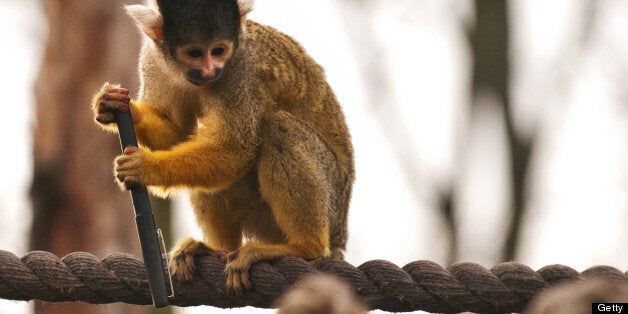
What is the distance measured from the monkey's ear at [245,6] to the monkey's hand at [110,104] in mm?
802

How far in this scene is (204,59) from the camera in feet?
14.8

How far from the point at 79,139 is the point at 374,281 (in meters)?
4.57

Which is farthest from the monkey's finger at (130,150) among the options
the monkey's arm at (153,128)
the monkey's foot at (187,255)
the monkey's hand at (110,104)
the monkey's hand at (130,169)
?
the monkey's foot at (187,255)

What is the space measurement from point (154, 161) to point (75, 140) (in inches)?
143

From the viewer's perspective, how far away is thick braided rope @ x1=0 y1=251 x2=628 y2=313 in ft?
12.2

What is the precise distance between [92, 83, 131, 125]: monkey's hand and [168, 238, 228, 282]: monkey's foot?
0.71 metres

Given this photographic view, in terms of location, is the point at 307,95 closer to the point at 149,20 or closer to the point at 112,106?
the point at 149,20

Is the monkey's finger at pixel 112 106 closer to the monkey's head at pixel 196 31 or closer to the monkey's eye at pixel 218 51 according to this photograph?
the monkey's head at pixel 196 31

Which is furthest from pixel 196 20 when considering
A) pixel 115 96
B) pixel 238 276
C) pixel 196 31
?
pixel 238 276

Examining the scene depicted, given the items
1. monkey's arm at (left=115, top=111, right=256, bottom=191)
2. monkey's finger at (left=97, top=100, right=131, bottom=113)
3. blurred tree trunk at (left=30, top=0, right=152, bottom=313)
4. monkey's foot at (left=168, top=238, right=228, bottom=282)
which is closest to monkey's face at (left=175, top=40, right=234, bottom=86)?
monkey's arm at (left=115, top=111, right=256, bottom=191)

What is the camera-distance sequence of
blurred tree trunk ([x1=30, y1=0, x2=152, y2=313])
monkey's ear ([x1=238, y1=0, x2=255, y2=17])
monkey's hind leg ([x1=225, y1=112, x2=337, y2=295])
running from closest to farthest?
monkey's hind leg ([x1=225, y1=112, x2=337, y2=295]), monkey's ear ([x1=238, y1=0, x2=255, y2=17]), blurred tree trunk ([x1=30, y1=0, x2=152, y2=313])

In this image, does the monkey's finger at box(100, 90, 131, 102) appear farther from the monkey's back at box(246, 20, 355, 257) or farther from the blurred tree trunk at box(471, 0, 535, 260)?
the blurred tree trunk at box(471, 0, 535, 260)

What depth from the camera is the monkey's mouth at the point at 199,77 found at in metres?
4.46

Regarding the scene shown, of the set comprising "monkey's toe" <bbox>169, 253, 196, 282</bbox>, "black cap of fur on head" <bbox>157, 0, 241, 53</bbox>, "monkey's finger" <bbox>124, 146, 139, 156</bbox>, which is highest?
"black cap of fur on head" <bbox>157, 0, 241, 53</bbox>
